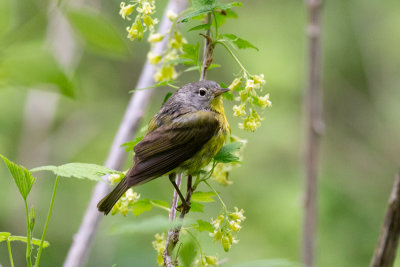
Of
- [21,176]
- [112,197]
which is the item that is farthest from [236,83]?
[21,176]

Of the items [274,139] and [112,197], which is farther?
[274,139]

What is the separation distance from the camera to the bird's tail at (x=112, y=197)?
197 cm

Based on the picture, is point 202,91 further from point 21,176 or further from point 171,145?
point 21,176

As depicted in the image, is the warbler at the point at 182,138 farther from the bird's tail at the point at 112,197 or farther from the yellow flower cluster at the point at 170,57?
the yellow flower cluster at the point at 170,57

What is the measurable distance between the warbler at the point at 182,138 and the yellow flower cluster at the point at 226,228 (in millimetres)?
385

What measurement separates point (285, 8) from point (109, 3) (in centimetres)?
309

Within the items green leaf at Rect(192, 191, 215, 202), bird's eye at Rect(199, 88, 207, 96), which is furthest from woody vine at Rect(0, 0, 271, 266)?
bird's eye at Rect(199, 88, 207, 96)

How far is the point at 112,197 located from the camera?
6.54 feet

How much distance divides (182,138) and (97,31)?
1.70 meters

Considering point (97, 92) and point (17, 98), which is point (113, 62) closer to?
point (97, 92)

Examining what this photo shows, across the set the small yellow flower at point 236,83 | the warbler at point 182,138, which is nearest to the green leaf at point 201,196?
the warbler at point 182,138

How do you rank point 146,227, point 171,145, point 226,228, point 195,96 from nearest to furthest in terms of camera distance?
point 146,227 → point 226,228 → point 171,145 → point 195,96

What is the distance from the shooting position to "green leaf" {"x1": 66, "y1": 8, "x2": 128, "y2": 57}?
0.83m

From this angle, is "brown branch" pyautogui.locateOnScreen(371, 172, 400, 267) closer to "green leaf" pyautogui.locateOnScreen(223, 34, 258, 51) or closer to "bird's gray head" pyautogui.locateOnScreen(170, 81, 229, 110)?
"green leaf" pyautogui.locateOnScreen(223, 34, 258, 51)
